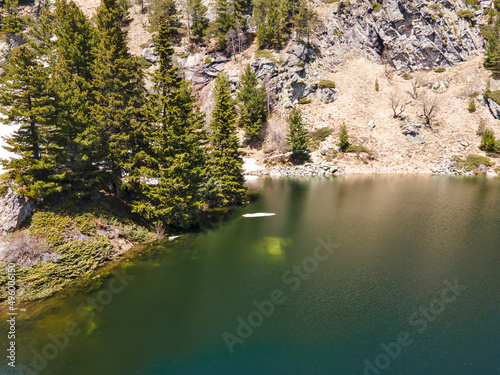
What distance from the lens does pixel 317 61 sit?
84.6 m

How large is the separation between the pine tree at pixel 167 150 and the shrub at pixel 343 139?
157 feet

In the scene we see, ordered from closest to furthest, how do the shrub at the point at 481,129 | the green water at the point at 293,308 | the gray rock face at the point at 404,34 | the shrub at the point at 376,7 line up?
the green water at the point at 293,308 → the shrub at the point at 481,129 → the gray rock face at the point at 404,34 → the shrub at the point at 376,7

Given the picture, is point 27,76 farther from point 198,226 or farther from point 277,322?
point 277,322

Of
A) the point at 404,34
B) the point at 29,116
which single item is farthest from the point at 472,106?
Result: the point at 29,116

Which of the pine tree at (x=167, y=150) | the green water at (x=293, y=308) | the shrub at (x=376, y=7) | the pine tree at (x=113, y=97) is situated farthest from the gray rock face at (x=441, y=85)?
the pine tree at (x=113, y=97)

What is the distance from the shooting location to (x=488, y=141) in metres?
60.5

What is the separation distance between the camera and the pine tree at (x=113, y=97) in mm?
25078

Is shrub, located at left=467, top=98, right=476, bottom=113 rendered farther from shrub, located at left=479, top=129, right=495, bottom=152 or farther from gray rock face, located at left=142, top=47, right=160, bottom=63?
gray rock face, located at left=142, top=47, right=160, bottom=63

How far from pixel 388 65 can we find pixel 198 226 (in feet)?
291

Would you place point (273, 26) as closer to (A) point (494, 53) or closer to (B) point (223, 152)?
(A) point (494, 53)

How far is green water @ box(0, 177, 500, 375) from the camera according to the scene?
12.5m

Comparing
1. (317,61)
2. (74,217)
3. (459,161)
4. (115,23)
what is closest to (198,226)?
(74,217)

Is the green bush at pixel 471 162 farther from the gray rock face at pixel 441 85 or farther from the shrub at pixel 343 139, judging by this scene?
the gray rock face at pixel 441 85

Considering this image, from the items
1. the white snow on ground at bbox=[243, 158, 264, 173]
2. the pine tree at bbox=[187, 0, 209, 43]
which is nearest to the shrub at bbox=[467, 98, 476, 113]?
the white snow on ground at bbox=[243, 158, 264, 173]
